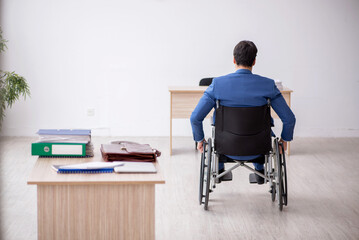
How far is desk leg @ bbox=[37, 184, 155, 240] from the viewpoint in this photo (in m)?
2.58

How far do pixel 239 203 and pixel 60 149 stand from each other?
1962 millimetres

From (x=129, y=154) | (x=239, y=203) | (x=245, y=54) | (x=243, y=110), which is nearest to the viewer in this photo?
(x=129, y=154)

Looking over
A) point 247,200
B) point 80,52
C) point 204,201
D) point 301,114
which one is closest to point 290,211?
point 247,200

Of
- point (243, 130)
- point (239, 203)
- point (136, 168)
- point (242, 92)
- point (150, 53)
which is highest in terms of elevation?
point (150, 53)

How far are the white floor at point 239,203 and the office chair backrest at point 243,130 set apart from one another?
1.85 feet

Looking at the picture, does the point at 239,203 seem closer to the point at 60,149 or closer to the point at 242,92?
the point at 242,92

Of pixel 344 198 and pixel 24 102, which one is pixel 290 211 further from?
pixel 24 102

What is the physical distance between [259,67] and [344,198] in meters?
3.05

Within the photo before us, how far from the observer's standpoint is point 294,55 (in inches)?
289

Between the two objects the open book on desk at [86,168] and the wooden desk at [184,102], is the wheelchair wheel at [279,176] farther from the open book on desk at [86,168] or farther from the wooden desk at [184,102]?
the wooden desk at [184,102]

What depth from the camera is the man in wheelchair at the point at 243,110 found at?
3.82 metres

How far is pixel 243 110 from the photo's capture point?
3801mm

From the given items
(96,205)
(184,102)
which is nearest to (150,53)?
(184,102)

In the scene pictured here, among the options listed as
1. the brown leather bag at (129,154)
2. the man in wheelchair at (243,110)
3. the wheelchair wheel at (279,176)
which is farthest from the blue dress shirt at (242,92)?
the brown leather bag at (129,154)
